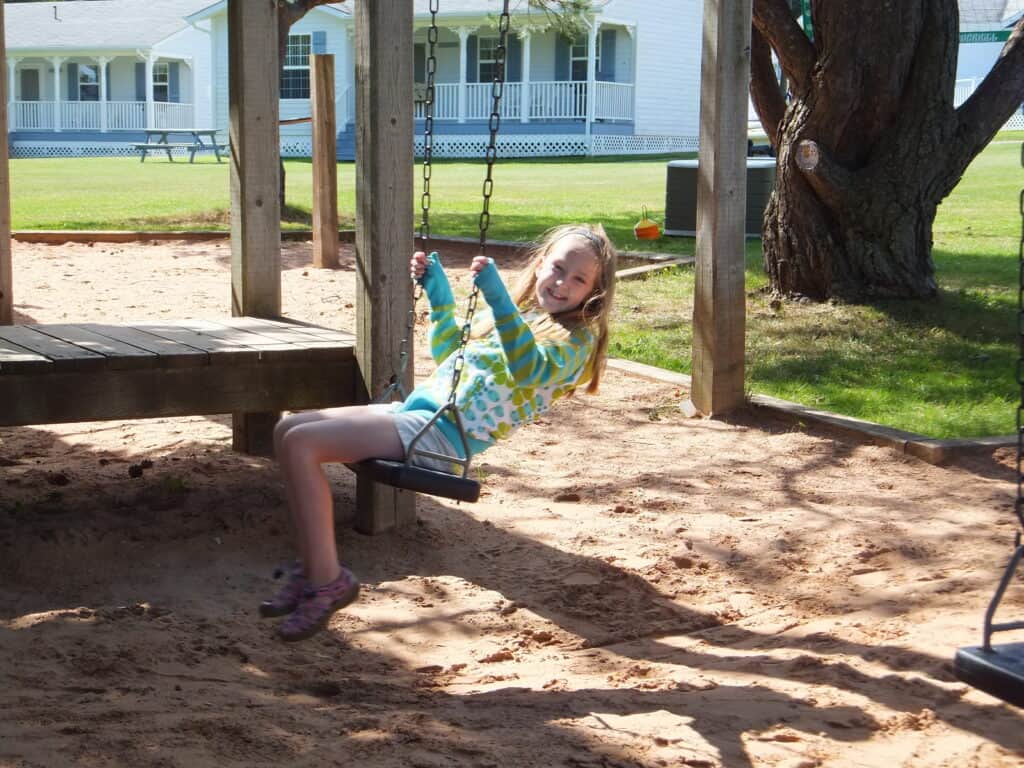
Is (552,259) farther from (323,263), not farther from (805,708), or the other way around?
(323,263)

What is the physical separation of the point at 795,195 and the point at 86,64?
44.0 metres

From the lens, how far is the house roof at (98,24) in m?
45.3

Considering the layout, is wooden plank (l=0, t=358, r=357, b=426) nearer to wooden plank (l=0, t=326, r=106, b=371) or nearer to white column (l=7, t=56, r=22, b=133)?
wooden plank (l=0, t=326, r=106, b=371)

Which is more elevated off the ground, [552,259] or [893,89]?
[893,89]

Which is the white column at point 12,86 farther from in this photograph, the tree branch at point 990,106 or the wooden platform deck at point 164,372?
the wooden platform deck at point 164,372

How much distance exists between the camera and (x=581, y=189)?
22.7m

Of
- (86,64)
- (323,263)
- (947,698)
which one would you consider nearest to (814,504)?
(947,698)

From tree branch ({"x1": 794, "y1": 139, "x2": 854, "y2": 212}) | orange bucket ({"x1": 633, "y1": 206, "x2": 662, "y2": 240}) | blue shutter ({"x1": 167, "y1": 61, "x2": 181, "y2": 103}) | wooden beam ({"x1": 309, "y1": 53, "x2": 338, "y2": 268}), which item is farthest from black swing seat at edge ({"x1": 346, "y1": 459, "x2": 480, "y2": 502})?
blue shutter ({"x1": 167, "y1": 61, "x2": 181, "y2": 103})

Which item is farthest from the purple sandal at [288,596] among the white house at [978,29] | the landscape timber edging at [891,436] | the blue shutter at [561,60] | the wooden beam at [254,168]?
the white house at [978,29]

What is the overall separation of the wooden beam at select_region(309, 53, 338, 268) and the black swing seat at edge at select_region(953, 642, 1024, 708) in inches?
362

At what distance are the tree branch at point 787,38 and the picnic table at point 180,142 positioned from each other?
30587mm

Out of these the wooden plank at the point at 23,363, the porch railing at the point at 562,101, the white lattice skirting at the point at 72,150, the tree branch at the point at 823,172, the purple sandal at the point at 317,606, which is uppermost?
the porch railing at the point at 562,101

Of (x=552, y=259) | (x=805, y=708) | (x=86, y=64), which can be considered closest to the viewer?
(x=805, y=708)

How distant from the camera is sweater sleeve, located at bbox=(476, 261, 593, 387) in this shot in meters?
4.06
